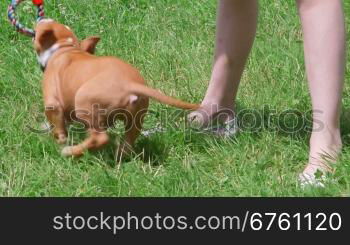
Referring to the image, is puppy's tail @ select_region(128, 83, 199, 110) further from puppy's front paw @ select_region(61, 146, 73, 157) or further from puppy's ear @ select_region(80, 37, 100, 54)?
puppy's ear @ select_region(80, 37, 100, 54)

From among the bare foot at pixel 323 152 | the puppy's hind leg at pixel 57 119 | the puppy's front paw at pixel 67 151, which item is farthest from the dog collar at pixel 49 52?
the bare foot at pixel 323 152

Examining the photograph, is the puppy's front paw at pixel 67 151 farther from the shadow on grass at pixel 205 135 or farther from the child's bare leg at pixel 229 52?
the child's bare leg at pixel 229 52

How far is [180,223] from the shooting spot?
2.50 meters

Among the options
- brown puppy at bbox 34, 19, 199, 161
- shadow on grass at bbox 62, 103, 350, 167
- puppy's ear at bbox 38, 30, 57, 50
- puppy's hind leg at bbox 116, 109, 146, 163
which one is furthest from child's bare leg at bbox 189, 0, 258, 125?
puppy's ear at bbox 38, 30, 57, 50

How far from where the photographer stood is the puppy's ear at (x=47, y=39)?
10.5ft

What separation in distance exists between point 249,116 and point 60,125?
92 centimetres

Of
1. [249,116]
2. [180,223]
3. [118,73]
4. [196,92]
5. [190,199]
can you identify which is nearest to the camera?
[180,223]

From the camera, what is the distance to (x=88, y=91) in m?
2.89

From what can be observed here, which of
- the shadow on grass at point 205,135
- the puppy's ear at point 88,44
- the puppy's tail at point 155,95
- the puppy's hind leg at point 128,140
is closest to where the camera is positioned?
the puppy's tail at point 155,95

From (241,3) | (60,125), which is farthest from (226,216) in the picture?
(241,3)

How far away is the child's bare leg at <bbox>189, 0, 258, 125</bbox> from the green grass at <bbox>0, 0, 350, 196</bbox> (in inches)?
7.7

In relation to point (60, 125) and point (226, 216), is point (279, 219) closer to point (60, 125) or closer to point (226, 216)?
point (226, 216)

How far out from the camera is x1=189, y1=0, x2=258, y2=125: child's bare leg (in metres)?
3.43

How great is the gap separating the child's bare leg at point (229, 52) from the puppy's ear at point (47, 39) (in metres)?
0.70
